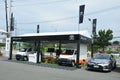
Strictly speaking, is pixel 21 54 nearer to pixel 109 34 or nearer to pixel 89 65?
pixel 89 65

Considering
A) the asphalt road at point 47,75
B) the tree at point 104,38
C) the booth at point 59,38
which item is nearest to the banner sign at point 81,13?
the booth at point 59,38

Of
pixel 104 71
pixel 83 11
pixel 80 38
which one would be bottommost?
pixel 104 71

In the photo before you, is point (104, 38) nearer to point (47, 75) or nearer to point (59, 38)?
point (59, 38)

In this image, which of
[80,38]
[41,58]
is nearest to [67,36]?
[80,38]

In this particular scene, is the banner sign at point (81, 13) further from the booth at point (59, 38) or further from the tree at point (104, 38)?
the tree at point (104, 38)

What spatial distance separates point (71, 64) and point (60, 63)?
131 centimetres

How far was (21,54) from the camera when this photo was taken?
3353 cm

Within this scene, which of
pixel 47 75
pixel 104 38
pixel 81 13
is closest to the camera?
pixel 47 75

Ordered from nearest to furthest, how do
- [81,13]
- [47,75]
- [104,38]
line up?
[47,75] < [81,13] < [104,38]

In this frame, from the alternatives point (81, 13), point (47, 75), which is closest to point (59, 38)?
point (81, 13)

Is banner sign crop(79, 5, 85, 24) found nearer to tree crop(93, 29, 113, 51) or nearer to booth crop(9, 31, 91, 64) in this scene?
booth crop(9, 31, 91, 64)

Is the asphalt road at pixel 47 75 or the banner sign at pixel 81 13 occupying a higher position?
the banner sign at pixel 81 13

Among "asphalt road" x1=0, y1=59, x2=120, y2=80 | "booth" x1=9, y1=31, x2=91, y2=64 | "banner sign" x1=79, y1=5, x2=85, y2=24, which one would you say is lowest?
"asphalt road" x1=0, y1=59, x2=120, y2=80

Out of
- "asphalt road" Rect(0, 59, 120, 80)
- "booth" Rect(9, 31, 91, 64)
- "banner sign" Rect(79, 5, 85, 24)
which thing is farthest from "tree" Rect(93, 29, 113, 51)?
"asphalt road" Rect(0, 59, 120, 80)
